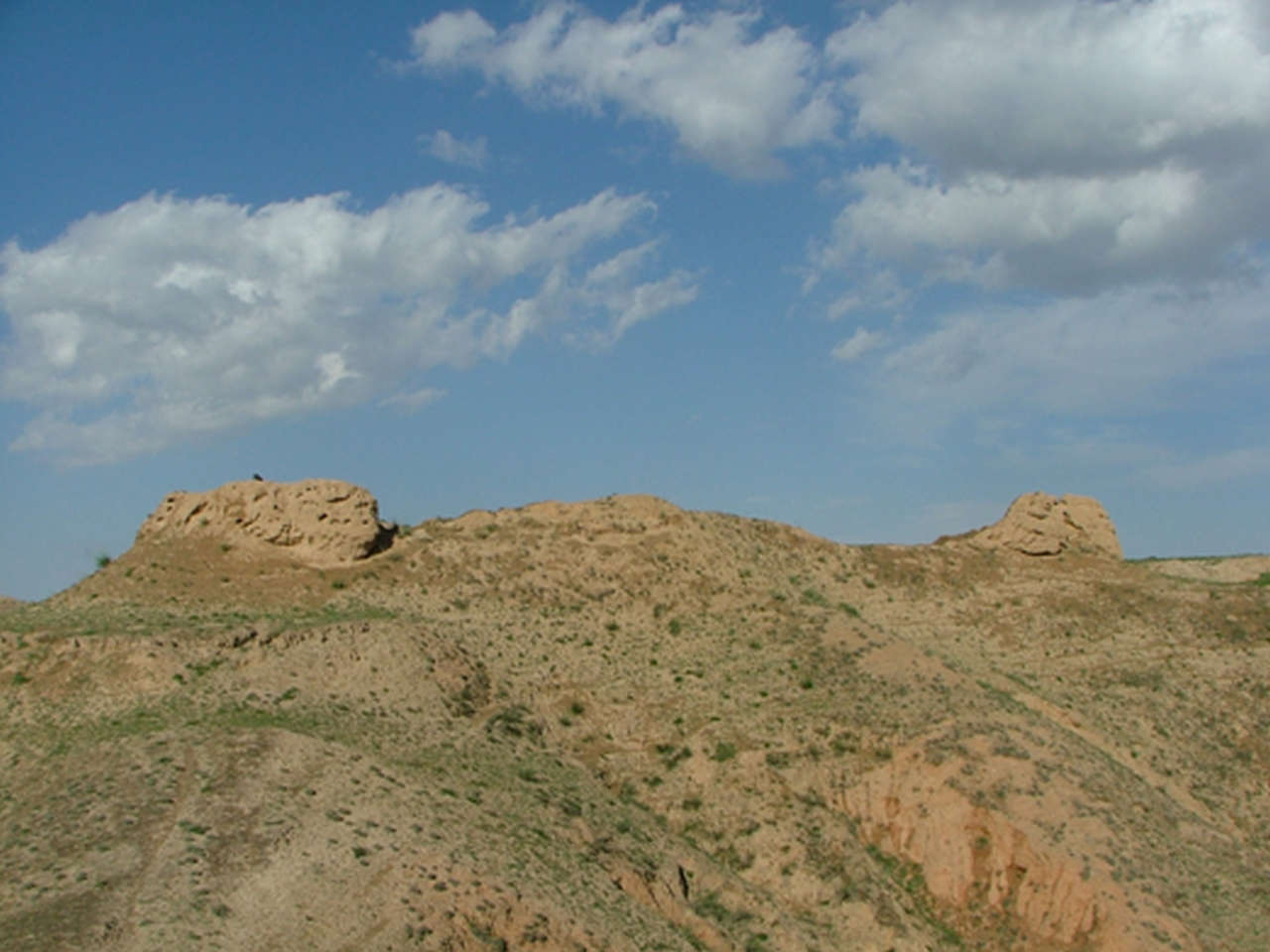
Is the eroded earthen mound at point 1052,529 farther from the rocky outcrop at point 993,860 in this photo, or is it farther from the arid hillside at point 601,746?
the rocky outcrop at point 993,860

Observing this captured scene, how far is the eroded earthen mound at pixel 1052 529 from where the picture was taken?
1924 inches

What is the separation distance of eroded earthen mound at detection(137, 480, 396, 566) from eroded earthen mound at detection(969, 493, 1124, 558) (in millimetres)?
26259

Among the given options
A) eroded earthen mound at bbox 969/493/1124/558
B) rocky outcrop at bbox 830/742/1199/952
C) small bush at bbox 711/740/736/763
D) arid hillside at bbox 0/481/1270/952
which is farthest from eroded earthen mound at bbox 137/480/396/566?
eroded earthen mound at bbox 969/493/1124/558

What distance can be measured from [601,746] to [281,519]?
43.7ft

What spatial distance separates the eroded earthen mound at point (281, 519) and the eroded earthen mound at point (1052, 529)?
26.3 meters

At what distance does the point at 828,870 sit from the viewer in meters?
29.0

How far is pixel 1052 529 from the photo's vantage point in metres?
49.3

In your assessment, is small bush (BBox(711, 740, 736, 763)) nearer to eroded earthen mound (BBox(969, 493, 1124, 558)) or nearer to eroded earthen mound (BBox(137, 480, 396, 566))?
eroded earthen mound (BBox(137, 480, 396, 566))

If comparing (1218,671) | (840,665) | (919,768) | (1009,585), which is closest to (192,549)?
(840,665)

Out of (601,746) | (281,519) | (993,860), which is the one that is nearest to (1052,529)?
(993,860)

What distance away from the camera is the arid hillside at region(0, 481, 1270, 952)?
2228 cm

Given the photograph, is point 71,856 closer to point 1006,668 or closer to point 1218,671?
point 1006,668

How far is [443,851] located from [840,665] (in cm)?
1594

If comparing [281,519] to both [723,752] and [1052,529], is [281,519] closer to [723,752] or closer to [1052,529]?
[723,752]
